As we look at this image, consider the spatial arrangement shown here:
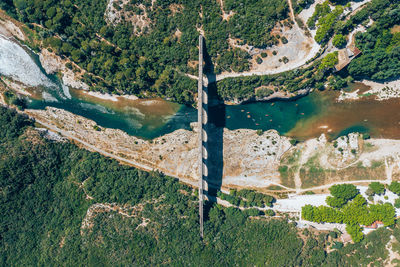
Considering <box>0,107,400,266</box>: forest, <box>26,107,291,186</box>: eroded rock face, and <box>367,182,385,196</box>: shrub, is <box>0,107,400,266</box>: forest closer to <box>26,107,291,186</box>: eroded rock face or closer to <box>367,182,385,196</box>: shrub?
<box>26,107,291,186</box>: eroded rock face

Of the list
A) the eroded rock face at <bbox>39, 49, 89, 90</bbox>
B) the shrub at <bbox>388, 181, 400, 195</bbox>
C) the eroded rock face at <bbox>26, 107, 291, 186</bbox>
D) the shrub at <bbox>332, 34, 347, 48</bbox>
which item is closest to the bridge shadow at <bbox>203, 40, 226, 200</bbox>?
the eroded rock face at <bbox>26, 107, 291, 186</bbox>

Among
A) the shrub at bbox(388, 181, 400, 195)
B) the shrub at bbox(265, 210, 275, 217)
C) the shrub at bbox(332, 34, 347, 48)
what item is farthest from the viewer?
the shrub at bbox(265, 210, 275, 217)

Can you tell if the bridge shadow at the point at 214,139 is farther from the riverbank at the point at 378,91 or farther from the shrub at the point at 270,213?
the riverbank at the point at 378,91

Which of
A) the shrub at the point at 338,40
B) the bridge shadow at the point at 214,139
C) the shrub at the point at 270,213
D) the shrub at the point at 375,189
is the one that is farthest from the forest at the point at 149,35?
the shrub at the point at 375,189

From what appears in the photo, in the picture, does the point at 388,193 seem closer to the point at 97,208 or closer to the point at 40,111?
the point at 97,208

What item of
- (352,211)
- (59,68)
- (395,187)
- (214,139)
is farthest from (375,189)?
(59,68)

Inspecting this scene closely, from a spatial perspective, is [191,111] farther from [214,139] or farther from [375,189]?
[375,189]
